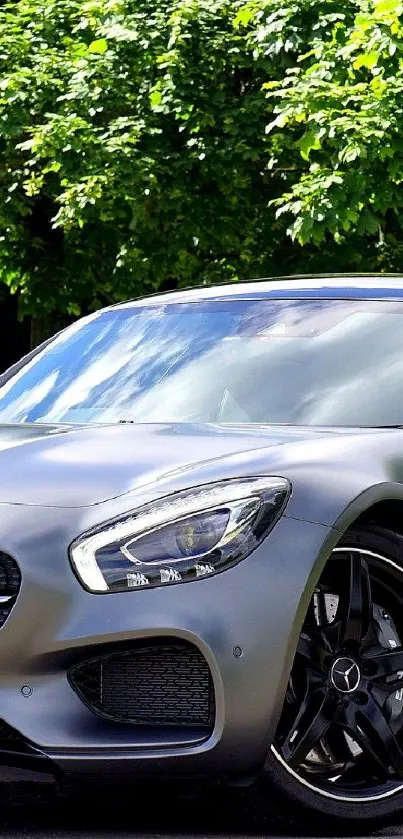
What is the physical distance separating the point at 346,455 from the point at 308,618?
44cm

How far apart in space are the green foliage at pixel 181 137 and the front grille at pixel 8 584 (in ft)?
40.9

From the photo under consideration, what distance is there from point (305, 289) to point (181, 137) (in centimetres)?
1398

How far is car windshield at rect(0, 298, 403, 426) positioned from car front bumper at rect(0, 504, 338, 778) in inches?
40.2

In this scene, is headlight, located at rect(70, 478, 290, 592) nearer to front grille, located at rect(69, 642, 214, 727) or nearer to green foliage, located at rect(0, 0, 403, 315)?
front grille, located at rect(69, 642, 214, 727)

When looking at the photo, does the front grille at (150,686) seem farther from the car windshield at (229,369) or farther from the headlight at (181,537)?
the car windshield at (229,369)

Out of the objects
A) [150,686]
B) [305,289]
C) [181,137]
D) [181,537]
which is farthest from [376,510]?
[181,137]

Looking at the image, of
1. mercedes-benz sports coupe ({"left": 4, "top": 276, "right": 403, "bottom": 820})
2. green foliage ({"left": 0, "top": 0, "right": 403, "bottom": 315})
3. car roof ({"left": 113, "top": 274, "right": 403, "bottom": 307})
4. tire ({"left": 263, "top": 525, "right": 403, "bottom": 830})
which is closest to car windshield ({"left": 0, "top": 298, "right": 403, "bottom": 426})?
car roof ({"left": 113, "top": 274, "right": 403, "bottom": 307})

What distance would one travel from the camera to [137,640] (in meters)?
3.88

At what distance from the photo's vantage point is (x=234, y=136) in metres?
18.8

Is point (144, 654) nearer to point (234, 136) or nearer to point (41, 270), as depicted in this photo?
point (234, 136)

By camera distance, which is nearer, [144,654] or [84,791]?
[144,654]

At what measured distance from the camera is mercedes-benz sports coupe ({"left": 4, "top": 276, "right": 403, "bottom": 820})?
3.90 m

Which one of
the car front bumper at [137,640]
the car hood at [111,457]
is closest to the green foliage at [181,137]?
the car hood at [111,457]

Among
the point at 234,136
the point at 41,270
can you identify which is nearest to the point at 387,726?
the point at 234,136
